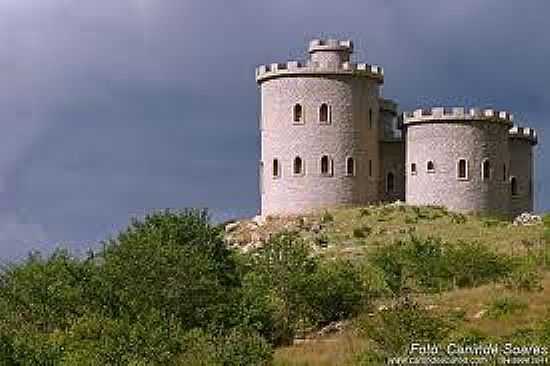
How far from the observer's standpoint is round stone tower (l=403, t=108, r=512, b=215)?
58812mm

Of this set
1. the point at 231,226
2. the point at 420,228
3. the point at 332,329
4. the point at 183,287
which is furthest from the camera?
the point at 231,226

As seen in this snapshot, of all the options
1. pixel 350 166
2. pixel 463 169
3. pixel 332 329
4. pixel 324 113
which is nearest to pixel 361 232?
pixel 350 166

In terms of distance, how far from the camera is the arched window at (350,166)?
58719 mm

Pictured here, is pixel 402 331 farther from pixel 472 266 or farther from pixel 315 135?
pixel 315 135

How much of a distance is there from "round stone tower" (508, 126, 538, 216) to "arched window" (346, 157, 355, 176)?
27.5 feet

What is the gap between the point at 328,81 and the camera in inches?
2308

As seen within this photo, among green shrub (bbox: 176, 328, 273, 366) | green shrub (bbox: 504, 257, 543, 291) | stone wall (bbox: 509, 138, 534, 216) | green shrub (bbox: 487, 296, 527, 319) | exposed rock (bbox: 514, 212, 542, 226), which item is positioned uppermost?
stone wall (bbox: 509, 138, 534, 216)

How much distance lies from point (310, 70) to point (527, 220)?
1116cm

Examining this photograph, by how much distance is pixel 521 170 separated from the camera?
6362 centimetres

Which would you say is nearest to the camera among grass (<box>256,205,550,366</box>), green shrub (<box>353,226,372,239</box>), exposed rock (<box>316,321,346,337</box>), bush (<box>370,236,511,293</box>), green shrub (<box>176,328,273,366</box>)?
green shrub (<box>176,328,273,366</box>)

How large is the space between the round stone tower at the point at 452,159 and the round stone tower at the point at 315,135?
221 centimetres

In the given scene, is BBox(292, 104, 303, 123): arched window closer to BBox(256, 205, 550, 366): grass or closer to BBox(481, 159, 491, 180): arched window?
BBox(256, 205, 550, 366): grass

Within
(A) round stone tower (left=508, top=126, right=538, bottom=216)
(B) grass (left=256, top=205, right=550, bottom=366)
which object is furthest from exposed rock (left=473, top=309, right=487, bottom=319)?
(A) round stone tower (left=508, top=126, right=538, bottom=216)

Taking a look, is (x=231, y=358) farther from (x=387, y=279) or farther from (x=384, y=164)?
(x=384, y=164)
